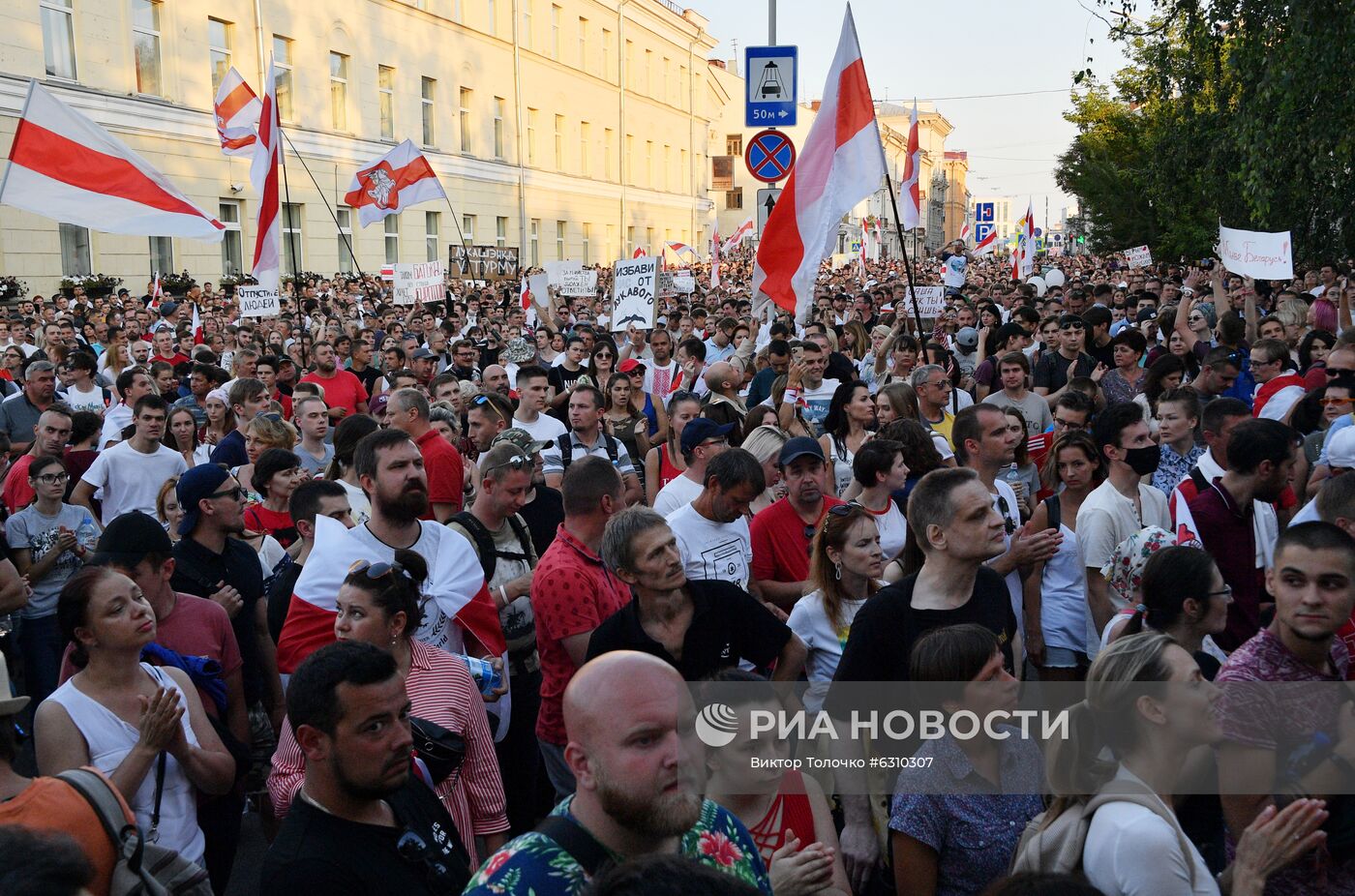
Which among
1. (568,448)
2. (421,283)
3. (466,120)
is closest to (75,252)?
(421,283)

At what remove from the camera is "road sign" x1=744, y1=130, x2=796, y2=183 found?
12.1 m

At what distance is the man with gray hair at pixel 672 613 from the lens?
406 cm

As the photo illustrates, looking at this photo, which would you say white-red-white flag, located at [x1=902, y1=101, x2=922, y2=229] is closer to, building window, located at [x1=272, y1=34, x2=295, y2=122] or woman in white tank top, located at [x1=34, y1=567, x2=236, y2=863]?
woman in white tank top, located at [x1=34, y1=567, x2=236, y2=863]

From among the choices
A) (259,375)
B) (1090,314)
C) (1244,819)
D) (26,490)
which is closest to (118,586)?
(1244,819)

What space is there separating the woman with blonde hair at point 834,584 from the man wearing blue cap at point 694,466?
1.60m

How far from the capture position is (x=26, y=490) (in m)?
7.24

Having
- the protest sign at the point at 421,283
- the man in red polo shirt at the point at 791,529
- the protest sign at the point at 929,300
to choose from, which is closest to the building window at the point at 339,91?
the protest sign at the point at 421,283

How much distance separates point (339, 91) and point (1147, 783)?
35.7 meters

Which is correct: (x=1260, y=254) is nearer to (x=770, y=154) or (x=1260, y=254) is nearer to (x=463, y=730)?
(x=770, y=154)

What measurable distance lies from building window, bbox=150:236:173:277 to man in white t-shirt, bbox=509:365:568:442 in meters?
22.0

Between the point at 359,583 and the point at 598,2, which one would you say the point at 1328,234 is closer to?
the point at 359,583

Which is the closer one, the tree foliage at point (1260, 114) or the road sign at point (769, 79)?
the tree foliage at point (1260, 114)

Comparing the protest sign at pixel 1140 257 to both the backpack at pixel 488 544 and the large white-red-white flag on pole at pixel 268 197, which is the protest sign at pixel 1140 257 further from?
the backpack at pixel 488 544

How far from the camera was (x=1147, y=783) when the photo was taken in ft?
9.72
